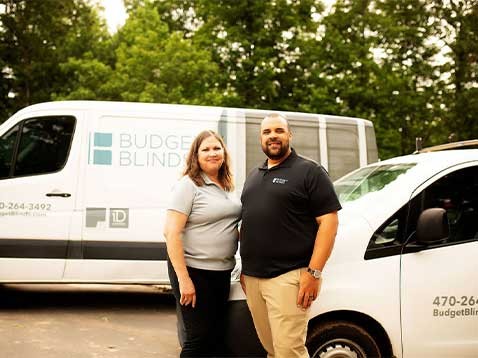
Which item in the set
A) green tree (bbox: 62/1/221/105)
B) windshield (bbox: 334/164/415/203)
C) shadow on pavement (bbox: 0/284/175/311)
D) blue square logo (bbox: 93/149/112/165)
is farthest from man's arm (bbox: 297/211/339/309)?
green tree (bbox: 62/1/221/105)

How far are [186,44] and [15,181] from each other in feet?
51.6

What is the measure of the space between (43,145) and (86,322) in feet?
6.83

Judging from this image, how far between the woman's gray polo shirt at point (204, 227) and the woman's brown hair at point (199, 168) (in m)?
0.06

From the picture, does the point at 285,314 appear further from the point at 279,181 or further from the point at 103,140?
the point at 103,140

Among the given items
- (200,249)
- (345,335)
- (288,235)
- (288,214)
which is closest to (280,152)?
(288,214)

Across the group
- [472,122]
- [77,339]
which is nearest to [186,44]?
[472,122]

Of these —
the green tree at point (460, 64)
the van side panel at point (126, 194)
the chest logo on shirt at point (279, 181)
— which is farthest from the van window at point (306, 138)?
the green tree at point (460, 64)

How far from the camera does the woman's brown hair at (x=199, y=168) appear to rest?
378 centimetres

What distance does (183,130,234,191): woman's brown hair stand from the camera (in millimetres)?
3777

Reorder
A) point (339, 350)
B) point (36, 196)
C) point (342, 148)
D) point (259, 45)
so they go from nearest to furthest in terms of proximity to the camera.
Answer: point (339, 350) < point (36, 196) < point (342, 148) < point (259, 45)

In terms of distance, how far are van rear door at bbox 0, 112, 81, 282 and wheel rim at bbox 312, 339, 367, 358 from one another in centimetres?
387

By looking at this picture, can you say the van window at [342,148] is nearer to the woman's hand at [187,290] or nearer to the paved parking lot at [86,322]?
the paved parking lot at [86,322]

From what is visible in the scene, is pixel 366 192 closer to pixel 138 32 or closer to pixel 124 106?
pixel 124 106

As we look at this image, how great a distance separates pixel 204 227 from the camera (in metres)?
3.69
